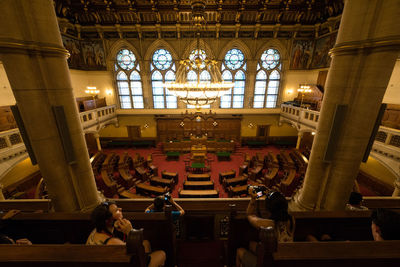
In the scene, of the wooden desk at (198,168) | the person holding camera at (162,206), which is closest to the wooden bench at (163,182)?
the wooden desk at (198,168)

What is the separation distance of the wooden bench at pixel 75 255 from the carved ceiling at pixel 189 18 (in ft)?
42.1

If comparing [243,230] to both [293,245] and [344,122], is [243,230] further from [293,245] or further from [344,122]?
[344,122]

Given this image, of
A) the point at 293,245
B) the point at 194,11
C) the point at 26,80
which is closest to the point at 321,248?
the point at 293,245

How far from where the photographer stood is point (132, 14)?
438 inches

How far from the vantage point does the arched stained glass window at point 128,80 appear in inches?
505

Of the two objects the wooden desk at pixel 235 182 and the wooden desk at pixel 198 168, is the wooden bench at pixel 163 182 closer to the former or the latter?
the wooden desk at pixel 198 168

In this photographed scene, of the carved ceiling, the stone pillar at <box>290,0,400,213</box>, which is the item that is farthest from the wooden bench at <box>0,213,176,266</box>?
the carved ceiling

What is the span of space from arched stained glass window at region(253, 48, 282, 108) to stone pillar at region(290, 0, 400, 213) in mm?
11649

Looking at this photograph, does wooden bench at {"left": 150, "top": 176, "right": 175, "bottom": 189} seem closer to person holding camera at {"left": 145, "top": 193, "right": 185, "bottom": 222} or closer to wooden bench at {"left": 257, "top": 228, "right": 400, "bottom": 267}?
person holding camera at {"left": 145, "top": 193, "right": 185, "bottom": 222}

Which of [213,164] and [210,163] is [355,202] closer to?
[213,164]

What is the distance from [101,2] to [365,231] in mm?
15660

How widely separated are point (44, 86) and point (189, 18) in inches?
473

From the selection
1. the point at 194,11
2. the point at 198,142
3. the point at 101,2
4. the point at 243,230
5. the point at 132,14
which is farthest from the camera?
Answer: the point at 198,142

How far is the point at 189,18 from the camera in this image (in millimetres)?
11367
